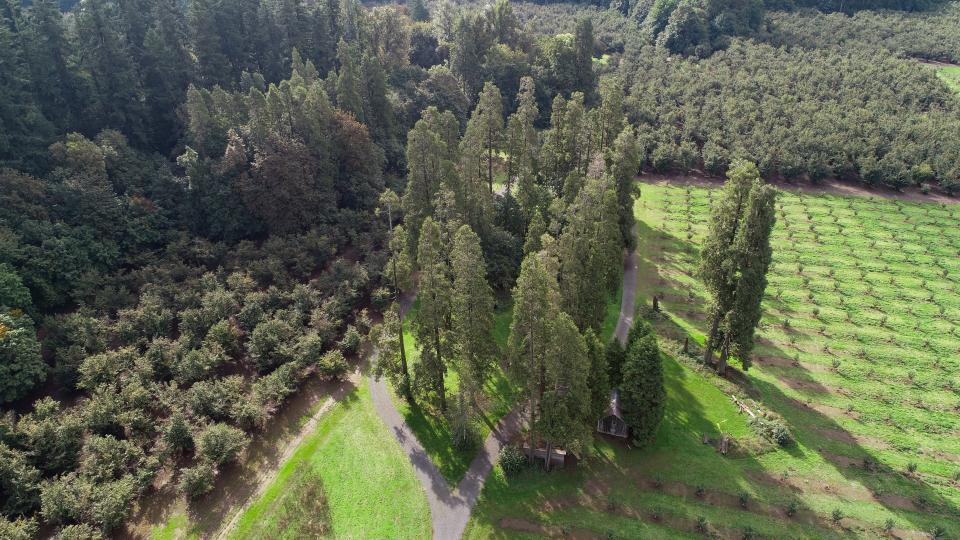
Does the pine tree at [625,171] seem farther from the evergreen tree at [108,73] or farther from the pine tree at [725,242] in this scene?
the evergreen tree at [108,73]

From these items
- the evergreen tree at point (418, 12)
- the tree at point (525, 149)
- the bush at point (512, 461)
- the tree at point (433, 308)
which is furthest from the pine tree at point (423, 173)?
the evergreen tree at point (418, 12)

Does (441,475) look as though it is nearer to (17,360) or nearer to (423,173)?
(423,173)

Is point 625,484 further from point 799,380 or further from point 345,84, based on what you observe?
point 345,84

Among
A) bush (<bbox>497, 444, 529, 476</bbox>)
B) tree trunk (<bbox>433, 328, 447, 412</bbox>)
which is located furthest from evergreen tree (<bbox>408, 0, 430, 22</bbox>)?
bush (<bbox>497, 444, 529, 476</bbox>)

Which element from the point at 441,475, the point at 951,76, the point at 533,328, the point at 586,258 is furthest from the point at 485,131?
the point at 951,76

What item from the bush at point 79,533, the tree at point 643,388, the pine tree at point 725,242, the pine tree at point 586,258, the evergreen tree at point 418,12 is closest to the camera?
the bush at point 79,533

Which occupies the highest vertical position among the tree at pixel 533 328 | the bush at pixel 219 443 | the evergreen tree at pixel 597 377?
the tree at pixel 533 328

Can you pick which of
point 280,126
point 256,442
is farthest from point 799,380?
point 280,126
